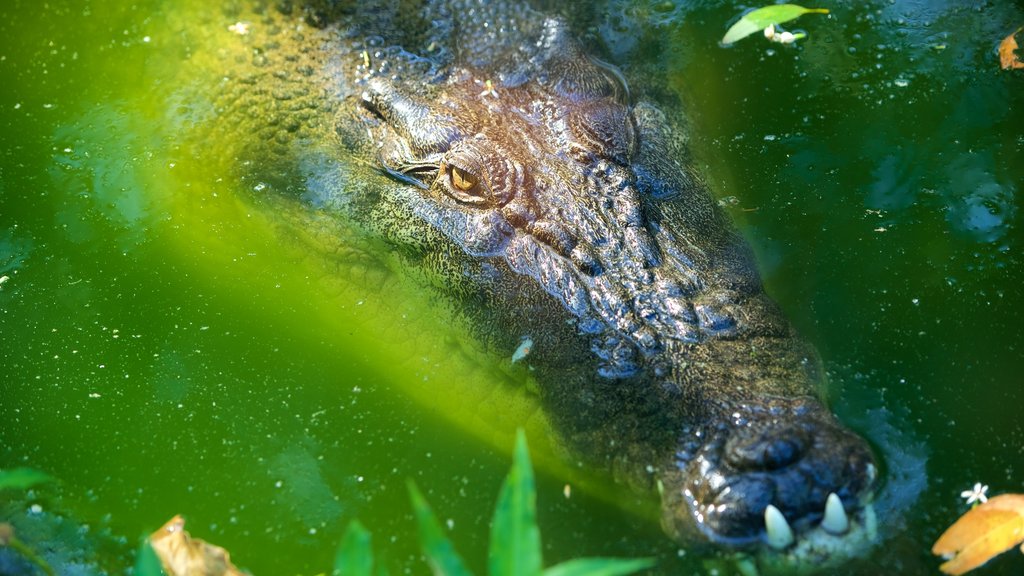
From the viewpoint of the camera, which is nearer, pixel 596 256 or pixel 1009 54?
pixel 596 256

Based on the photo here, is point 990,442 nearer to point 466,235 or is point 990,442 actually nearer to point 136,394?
point 466,235

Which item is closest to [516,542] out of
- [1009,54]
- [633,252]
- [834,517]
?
[834,517]

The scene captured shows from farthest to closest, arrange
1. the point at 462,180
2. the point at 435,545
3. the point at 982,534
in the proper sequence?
the point at 462,180 < the point at 982,534 < the point at 435,545

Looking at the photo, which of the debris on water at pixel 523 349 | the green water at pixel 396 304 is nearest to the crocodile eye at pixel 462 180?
the green water at pixel 396 304

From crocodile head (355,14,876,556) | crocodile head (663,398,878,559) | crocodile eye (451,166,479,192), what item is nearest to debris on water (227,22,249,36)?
crocodile head (355,14,876,556)

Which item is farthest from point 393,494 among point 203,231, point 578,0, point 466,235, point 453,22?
point 578,0

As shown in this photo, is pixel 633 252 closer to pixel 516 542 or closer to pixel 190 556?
pixel 516 542
